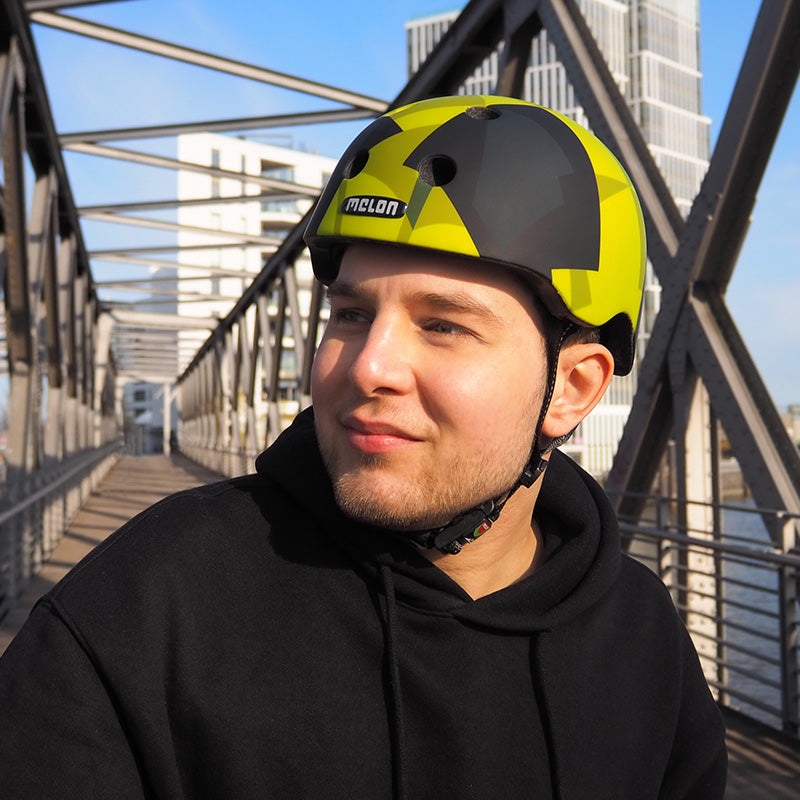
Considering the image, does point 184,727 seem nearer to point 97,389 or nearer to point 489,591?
point 489,591

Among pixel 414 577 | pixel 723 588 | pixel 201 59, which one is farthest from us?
pixel 201 59

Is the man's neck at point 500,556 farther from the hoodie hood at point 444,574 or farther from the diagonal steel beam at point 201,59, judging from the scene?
the diagonal steel beam at point 201,59

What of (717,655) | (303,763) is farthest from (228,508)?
(717,655)

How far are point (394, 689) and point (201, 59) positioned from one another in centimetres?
816

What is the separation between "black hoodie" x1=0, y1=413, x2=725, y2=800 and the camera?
3.18 ft

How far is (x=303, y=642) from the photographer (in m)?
1.10

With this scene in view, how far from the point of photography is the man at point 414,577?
3.30 ft

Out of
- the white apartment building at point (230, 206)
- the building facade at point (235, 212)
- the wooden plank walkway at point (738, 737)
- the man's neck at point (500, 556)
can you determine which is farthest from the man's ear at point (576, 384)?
the white apartment building at point (230, 206)

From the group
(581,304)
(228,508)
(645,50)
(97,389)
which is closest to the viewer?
(228,508)

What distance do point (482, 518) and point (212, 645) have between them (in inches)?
16.9

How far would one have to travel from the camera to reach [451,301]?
120cm

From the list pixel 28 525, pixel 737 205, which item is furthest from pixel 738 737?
pixel 28 525

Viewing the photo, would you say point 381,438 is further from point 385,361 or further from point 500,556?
point 500,556

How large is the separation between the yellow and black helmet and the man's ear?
59 mm
